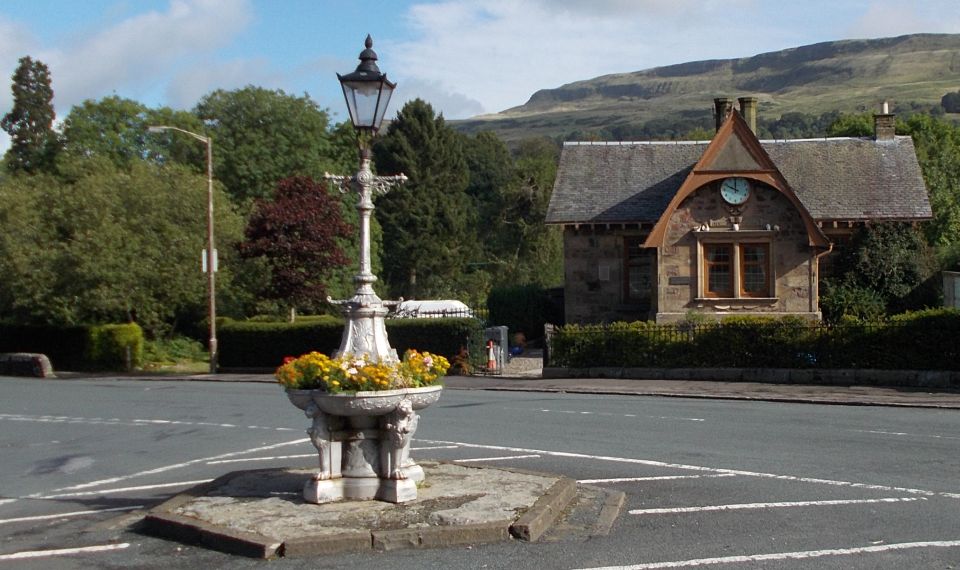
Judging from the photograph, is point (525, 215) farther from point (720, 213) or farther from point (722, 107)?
point (720, 213)

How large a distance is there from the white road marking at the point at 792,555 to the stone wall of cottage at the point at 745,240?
23.9 m

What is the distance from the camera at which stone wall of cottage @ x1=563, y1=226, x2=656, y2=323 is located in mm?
35125

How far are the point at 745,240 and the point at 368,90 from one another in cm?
2386

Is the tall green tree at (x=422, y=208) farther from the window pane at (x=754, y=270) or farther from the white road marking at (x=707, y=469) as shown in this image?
the white road marking at (x=707, y=469)

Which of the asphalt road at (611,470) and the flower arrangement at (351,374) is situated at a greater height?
the flower arrangement at (351,374)

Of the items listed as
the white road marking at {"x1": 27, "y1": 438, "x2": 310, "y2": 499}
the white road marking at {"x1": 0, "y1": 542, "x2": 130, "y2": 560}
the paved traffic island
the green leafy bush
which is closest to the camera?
the paved traffic island

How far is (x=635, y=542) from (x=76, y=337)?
3515 centimetres

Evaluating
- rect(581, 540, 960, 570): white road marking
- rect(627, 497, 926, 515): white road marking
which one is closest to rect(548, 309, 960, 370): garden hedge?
rect(627, 497, 926, 515): white road marking

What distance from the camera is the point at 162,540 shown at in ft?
29.8

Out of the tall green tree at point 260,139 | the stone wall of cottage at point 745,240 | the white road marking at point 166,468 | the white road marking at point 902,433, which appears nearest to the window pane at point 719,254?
the stone wall of cottage at point 745,240

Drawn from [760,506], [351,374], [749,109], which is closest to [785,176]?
[749,109]

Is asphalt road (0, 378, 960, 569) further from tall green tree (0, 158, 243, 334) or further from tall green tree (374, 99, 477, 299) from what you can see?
tall green tree (374, 99, 477, 299)

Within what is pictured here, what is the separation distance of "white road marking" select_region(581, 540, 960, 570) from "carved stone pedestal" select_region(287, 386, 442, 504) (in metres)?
2.50

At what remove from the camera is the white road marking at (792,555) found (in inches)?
308
